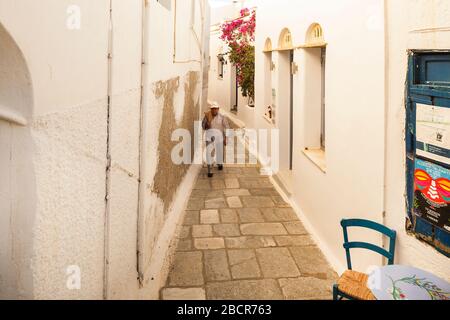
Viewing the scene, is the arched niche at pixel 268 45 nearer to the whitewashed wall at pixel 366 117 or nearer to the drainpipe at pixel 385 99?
the whitewashed wall at pixel 366 117

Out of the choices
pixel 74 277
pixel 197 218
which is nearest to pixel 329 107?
pixel 197 218

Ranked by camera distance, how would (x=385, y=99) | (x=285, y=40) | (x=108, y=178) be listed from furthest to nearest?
(x=285, y=40), (x=385, y=99), (x=108, y=178)

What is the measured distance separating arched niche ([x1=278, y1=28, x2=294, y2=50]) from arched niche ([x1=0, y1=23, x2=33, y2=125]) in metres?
6.40

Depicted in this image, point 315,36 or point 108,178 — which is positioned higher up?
point 315,36

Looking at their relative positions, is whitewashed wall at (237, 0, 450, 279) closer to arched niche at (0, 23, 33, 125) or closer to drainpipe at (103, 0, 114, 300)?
drainpipe at (103, 0, 114, 300)

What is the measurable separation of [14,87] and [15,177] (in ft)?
1.32

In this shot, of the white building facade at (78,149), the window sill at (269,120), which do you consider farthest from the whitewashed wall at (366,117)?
the window sill at (269,120)

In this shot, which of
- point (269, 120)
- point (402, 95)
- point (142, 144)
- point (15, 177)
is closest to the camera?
point (15, 177)

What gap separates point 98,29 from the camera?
2738 millimetres

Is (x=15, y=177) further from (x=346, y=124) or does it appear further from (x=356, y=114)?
(x=346, y=124)

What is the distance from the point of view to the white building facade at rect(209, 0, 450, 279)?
3.13m

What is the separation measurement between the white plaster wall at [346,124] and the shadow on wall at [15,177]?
9.20ft

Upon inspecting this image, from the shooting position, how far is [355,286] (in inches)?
122

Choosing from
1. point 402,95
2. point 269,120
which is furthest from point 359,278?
point 269,120
